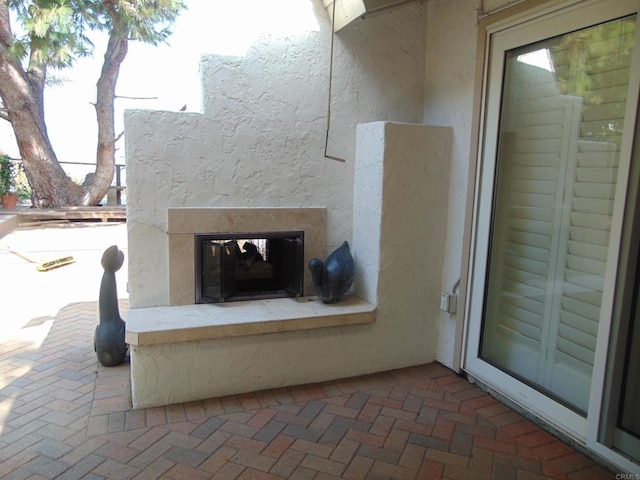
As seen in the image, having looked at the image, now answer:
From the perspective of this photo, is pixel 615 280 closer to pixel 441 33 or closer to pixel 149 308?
pixel 441 33

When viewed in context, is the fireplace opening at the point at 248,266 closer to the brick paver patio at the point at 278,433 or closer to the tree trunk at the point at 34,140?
the brick paver patio at the point at 278,433

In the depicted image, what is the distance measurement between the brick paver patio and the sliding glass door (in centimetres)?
28

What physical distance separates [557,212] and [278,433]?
5.70ft

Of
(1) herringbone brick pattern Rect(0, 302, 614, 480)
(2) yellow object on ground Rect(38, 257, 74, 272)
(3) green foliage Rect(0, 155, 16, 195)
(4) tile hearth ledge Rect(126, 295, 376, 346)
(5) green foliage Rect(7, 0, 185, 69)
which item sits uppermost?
(5) green foliage Rect(7, 0, 185, 69)

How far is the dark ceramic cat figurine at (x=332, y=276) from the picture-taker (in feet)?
9.03

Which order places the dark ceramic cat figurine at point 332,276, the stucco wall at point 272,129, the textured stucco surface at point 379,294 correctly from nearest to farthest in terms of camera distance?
the textured stucco surface at point 379,294
the stucco wall at point 272,129
the dark ceramic cat figurine at point 332,276

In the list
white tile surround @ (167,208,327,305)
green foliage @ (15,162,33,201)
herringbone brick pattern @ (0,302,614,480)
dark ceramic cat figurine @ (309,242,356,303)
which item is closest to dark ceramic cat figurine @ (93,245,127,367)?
herringbone brick pattern @ (0,302,614,480)

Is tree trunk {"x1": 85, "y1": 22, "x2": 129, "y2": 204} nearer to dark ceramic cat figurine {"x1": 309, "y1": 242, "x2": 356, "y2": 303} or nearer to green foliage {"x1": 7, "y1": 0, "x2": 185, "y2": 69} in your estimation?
green foliage {"x1": 7, "y1": 0, "x2": 185, "y2": 69}

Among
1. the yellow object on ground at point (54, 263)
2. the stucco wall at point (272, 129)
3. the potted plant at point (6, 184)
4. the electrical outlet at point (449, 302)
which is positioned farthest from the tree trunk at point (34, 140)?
the electrical outlet at point (449, 302)

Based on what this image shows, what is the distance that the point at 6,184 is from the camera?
9898 mm

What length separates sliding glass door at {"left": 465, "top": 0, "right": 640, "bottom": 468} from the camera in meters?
1.89

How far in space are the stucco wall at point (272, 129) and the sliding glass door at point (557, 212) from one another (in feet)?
2.39

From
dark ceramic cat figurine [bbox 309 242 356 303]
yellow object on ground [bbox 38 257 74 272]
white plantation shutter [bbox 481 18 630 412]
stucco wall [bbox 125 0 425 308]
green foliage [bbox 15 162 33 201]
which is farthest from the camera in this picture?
green foliage [bbox 15 162 33 201]

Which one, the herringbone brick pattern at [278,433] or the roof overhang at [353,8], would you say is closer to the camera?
the herringbone brick pattern at [278,433]
